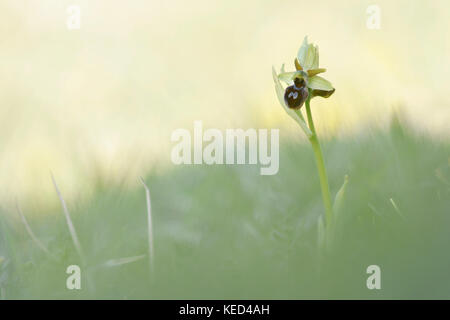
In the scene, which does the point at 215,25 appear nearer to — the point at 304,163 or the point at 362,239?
the point at 304,163

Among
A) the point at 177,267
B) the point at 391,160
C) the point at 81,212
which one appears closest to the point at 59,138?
the point at 81,212

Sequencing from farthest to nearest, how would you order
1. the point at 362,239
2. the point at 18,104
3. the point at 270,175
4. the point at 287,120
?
1. the point at 18,104
2. the point at 287,120
3. the point at 270,175
4. the point at 362,239

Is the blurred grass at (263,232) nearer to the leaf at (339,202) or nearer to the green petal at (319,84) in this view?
the leaf at (339,202)

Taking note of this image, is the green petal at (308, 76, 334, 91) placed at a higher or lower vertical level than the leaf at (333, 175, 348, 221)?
higher

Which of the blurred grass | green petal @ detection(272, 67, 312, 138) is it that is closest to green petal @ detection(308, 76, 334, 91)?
green petal @ detection(272, 67, 312, 138)

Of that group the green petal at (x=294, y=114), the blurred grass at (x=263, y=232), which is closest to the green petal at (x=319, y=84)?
the green petal at (x=294, y=114)

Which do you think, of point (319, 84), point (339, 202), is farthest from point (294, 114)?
point (339, 202)

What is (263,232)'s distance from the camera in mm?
1101

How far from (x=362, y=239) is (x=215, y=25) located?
166 centimetres

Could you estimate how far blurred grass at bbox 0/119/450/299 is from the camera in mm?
899

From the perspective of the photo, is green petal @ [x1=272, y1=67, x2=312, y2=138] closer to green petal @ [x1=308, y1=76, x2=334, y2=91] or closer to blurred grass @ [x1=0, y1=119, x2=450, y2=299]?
green petal @ [x1=308, y1=76, x2=334, y2=91]

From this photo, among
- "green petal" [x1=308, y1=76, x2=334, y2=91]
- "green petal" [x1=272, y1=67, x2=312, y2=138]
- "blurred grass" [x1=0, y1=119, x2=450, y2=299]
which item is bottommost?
"blurred grass" [x1=0, y1=119, x2=450, y2=299]

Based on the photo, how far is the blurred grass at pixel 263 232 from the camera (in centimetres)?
90

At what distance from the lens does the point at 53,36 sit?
2.13 m
